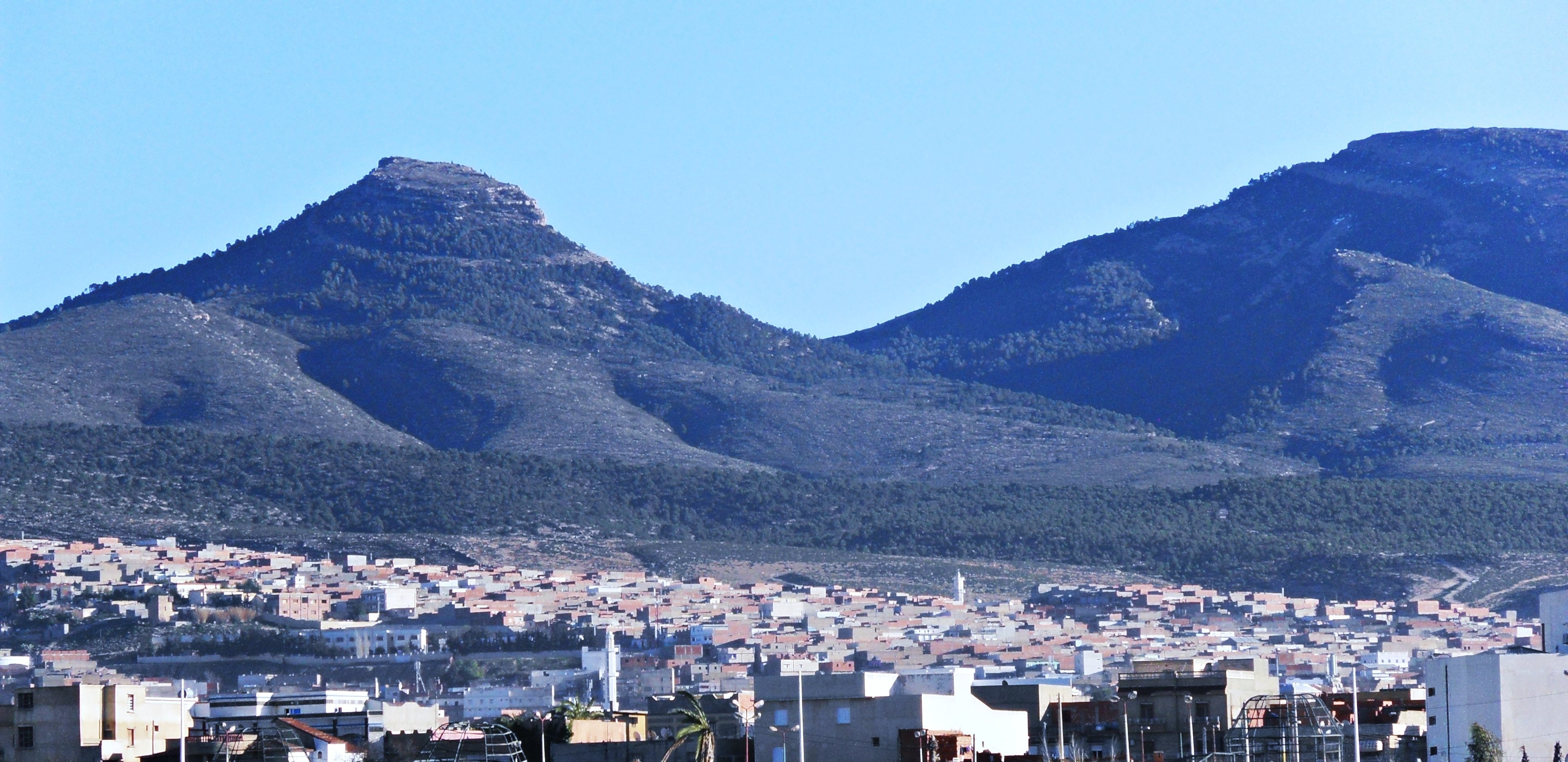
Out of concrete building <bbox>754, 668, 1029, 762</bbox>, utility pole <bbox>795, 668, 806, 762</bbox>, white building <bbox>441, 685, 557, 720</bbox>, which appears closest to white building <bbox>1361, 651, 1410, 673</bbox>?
white building <bbox>441, 685, 557, 720</bbox>

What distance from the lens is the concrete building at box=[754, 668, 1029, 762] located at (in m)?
69.2

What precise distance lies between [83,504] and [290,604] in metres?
38.3

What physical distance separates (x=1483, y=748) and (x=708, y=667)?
280 feet

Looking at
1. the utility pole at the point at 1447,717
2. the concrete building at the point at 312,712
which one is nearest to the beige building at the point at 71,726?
the concrete building at the point at 312,712

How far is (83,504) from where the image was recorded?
7854 inches

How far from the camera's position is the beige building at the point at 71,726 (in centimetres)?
7069

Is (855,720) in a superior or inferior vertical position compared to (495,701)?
superior

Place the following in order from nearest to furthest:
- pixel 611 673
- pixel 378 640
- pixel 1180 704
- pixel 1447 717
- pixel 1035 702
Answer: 1. pixel 1447 717
2. pixel 1180 704
3. pixel 1035 702
4. pixel 611 673
5. pixel 378 640

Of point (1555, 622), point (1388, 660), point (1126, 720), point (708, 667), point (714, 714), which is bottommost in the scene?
point (1388, 660)

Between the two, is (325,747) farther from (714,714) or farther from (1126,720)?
(1126,720)

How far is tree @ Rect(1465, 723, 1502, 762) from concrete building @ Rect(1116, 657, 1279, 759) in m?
12.6

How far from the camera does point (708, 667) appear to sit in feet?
481

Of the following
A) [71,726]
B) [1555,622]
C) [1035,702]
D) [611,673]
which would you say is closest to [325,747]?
[71,726]

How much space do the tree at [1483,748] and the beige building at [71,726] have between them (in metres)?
27.5
